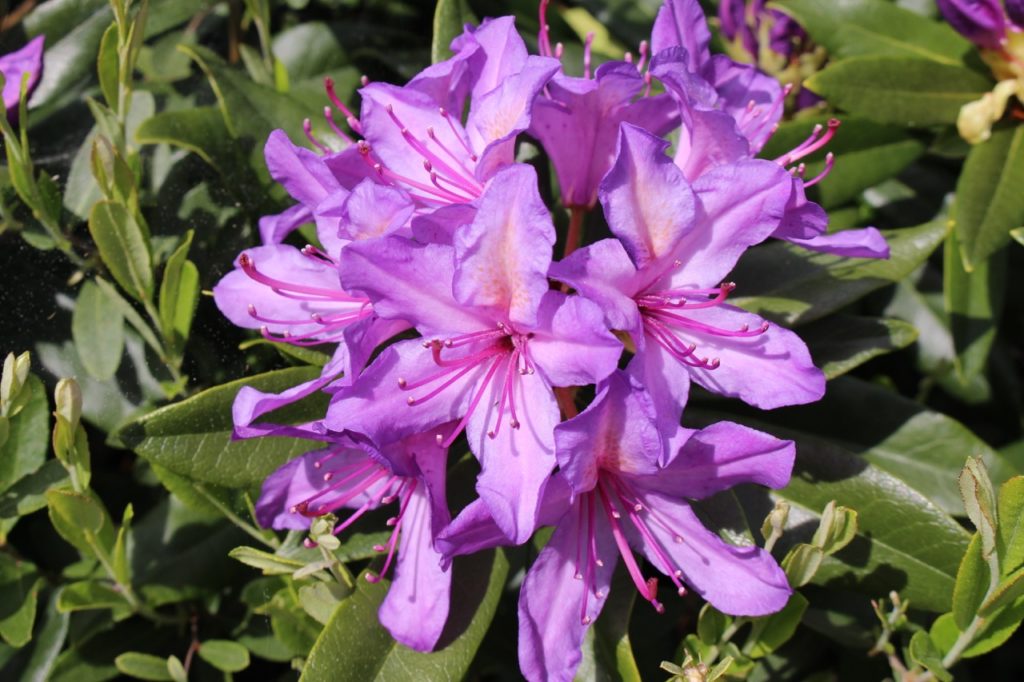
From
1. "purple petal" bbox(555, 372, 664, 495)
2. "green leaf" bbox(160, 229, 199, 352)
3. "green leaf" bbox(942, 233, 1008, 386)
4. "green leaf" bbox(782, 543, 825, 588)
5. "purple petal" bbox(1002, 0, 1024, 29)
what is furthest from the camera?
"green leaf" bbox(942, 233, 1008, 386)

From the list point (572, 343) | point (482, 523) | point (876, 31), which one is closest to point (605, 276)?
point (572, 343)

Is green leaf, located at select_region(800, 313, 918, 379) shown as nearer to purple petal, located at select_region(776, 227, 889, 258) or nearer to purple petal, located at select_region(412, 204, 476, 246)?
purple petal, located at select_region(776, 227, 889, 258)

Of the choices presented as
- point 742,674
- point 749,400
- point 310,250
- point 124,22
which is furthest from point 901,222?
point 124,22

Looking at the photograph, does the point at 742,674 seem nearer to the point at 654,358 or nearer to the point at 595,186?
the point at 654,358

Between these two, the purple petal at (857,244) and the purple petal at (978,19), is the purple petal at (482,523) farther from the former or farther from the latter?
the purple petal at (978,19)

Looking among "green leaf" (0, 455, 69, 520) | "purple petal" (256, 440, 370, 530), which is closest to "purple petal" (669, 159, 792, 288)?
"purple petal" (256, 440, 370, 530)

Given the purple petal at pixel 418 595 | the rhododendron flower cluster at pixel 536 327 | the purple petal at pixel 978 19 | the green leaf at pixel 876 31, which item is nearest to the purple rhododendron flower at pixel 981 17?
the purple petal at pixel 978 19

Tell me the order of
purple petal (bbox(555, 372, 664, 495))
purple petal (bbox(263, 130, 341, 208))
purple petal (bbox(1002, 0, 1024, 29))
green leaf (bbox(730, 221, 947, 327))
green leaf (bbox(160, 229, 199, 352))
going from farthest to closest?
1. purple petal (bbox(1002, 0, 1024, 29))
2. green leaf (bbox(730, 221, 947, 327))
3. green leaf (bbox(160, 229, 199, 352))
4. purple petal (bbox(263, 130, 341, 208))
5. purple petal (bbox(555, 372, 664, 495))
